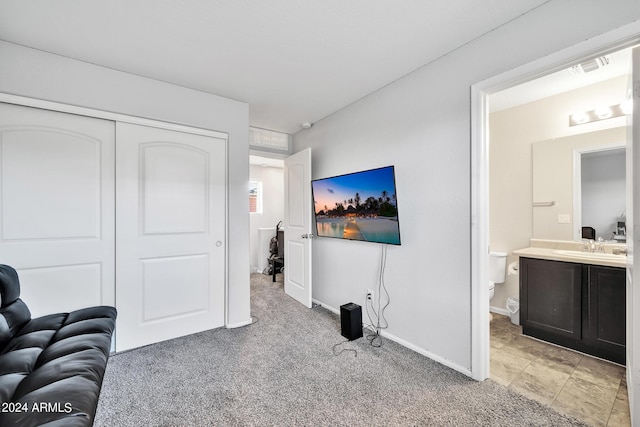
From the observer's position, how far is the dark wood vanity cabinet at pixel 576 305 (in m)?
2.13

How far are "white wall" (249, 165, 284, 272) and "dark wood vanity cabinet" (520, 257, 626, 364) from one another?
14.7ft

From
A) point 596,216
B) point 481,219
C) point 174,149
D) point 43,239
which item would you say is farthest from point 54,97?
point 596,216

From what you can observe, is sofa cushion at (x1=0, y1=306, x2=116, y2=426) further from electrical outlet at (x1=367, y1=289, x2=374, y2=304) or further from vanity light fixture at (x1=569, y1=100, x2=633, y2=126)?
vanity light fixture at (x1=569, y1=100, x2=633, y2=126)

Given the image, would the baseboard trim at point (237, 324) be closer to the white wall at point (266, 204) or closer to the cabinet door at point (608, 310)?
the white wall at point (266, 204)

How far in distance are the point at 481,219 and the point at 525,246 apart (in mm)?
1697

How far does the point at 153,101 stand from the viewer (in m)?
2.47

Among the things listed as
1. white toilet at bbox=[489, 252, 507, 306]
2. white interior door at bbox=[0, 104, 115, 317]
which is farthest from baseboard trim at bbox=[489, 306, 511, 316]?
white interior door at bbox=[0, 104, 115, 317]

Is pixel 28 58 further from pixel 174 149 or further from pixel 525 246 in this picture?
pixel 525 246

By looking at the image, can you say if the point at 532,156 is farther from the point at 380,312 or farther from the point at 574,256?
the point at 380,312

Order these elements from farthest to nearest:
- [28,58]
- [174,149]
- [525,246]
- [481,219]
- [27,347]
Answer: [525,246], [174,149], [28,58], [481,219], [27,347]

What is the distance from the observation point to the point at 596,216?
260cm

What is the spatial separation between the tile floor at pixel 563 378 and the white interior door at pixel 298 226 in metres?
2.09

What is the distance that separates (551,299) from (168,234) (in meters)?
3.69

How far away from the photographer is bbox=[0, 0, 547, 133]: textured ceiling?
160 centimetres
